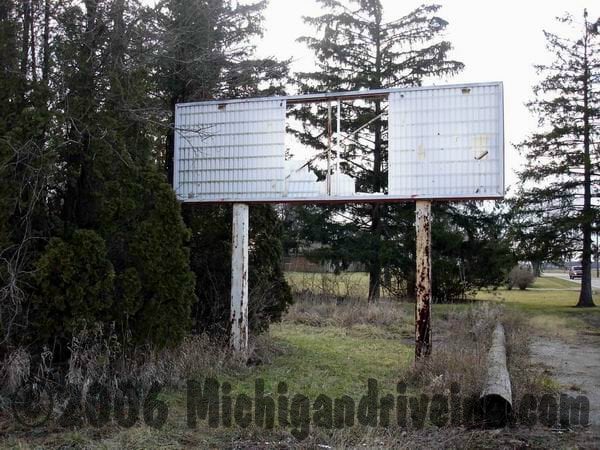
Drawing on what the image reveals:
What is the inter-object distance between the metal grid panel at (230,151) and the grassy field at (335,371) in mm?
2543

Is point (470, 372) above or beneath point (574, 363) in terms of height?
above

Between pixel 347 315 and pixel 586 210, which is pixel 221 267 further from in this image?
pixel 586 210

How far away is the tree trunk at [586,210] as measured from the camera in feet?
76.1

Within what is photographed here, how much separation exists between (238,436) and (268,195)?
174 inches

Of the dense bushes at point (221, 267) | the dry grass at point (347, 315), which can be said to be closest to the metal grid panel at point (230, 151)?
the dense bushes at point (221, 267)

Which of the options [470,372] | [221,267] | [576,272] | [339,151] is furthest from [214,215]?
[576,272]

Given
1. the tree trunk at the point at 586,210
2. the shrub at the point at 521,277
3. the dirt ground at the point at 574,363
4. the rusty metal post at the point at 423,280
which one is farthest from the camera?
the shrub at the point at 521,277

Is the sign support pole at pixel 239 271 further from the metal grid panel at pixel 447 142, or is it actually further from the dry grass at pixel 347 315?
the dry grass at pixel 347 315

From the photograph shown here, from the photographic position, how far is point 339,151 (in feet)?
29.8

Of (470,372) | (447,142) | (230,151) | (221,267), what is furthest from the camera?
(221,267)

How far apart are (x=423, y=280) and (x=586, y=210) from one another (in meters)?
17.6

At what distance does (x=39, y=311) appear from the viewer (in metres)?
6.80

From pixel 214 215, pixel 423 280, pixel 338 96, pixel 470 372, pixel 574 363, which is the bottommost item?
pixel 574 363

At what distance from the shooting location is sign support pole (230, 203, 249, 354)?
9531mm
